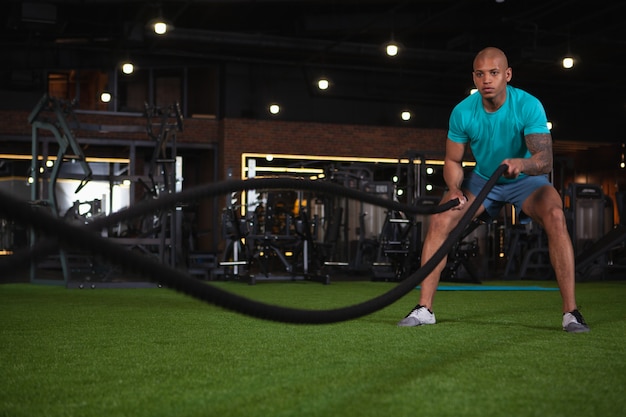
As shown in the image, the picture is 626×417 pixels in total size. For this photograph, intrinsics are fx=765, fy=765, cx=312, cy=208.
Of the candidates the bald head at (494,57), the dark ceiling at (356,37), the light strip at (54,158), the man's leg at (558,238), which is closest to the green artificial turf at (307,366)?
the man's leg at (558,238)

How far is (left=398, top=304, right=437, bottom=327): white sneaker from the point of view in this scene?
3357mm

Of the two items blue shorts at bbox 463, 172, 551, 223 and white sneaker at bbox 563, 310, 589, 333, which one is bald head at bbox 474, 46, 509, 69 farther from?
white sneaker at bbox 563, 310, 589, 333

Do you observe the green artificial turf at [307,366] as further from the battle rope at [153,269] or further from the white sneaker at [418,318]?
the battle rope at [153,269]

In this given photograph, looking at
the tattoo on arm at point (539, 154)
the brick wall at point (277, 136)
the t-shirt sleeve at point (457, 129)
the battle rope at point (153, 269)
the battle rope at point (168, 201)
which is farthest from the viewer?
the brick wall at point (277, 136)

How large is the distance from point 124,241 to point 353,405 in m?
5.53

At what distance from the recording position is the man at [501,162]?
3.29 metres

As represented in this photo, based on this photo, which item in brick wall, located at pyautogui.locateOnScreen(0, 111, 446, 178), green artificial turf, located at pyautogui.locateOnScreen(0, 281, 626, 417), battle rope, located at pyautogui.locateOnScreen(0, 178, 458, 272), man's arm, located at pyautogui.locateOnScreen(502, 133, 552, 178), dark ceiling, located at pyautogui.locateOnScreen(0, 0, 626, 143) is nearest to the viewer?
A: battle rope, located at pyautogui.locateOnScreen(0, 178, 458, 272)

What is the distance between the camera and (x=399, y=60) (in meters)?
13.9

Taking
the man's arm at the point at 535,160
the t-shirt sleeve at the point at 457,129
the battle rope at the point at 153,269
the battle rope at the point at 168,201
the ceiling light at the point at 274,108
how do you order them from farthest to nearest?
1. the ceiling light at the point at 274,108
2. the t-shirt sleeve at the point at 457,129
3. the man's arm at the point at 535,160
4. the battle rope at the point at 168,201
5. the battle rope at the point at 153,269

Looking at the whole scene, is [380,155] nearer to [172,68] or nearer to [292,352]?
[172,68]

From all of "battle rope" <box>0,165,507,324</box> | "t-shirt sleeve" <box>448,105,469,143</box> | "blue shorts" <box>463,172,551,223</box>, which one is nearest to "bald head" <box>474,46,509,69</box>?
"t-shirt sleeve" <box>448,105,469,143</box>

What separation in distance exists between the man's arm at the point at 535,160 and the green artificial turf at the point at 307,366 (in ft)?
2.17

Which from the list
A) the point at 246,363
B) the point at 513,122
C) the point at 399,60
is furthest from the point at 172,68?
the point at 246,363

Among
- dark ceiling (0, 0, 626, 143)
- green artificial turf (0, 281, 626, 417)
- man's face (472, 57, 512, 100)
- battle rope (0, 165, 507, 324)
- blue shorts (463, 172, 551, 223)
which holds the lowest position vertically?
green artificial turf (0, 281, 626, 417)
